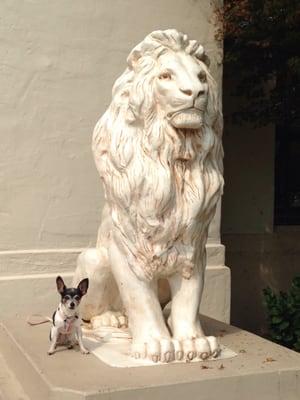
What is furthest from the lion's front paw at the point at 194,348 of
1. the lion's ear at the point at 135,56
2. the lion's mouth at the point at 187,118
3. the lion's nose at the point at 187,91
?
the lion's ear at the point at 135,56

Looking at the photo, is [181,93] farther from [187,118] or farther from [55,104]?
[55,104]

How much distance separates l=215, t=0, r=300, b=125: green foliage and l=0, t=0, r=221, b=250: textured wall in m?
0.79

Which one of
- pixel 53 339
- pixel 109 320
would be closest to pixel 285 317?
pixel 109 320

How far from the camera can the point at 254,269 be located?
244 inches

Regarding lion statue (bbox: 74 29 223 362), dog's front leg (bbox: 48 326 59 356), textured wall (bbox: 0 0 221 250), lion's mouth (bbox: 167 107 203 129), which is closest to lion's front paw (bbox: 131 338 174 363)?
lion statue (bbox: 74 29 223 362)

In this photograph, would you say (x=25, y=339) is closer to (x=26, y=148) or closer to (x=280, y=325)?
(x=26, y=148)

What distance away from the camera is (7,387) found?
2.88 metres

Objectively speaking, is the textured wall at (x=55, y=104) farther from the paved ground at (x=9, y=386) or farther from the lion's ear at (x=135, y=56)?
the lion's ear at (x=135, y=56)

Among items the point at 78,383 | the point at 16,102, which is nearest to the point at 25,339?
the point at 78,383

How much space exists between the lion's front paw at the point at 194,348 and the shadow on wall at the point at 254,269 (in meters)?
3.35

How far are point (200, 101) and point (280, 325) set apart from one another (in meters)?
2.94

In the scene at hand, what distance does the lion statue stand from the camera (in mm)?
2691

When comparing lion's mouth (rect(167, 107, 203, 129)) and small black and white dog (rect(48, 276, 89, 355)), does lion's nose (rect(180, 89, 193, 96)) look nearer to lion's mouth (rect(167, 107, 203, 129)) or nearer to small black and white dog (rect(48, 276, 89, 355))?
lion's mouth (rect(167, 107, 203, 129))

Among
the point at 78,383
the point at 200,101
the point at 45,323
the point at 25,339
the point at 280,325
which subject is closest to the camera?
the point at 78,383
